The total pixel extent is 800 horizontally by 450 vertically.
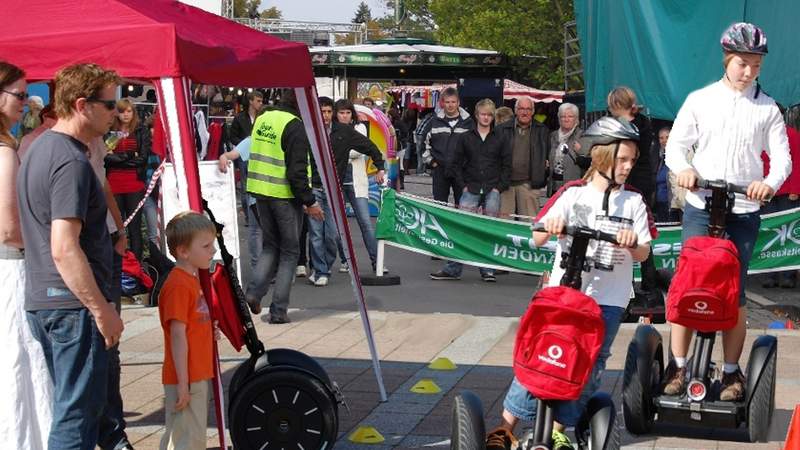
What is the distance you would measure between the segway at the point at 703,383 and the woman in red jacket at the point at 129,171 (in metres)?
7.29

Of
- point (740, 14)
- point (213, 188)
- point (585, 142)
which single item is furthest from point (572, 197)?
point (740, 14)

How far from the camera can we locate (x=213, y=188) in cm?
1198

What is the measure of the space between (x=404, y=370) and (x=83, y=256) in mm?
4282

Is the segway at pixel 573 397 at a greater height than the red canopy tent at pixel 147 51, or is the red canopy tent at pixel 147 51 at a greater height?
the red canopy tent at pixel 147 51

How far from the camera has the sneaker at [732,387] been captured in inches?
269

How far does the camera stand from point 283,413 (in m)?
6.46

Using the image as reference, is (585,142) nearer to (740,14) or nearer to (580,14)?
(740,14)

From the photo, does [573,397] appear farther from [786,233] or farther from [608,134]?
[786,233]

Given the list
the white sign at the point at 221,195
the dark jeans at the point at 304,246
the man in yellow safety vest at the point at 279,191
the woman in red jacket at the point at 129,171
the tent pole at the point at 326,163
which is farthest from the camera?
the dark jeans at the point at 304,246

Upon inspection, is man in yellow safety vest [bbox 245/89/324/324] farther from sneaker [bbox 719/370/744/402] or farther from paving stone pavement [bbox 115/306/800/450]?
sneaker [bbox 719/370/744/402]

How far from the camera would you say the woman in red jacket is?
1316 cm

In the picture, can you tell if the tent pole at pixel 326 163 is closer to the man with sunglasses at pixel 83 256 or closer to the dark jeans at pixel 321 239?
the man with sunglasses at pixel 83 256

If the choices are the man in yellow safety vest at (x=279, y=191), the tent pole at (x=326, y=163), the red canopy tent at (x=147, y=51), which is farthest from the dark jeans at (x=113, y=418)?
the man in yellow safety vest at (x=279, y=191)

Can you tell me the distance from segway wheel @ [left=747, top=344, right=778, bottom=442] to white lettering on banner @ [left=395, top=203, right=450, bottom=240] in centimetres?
709
